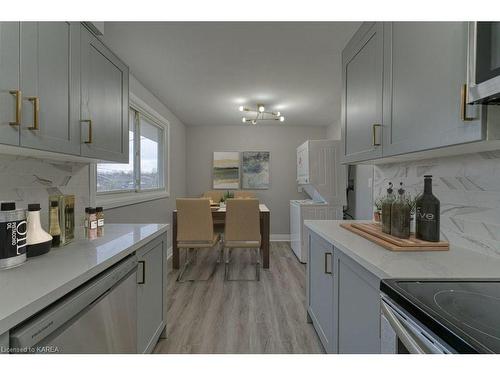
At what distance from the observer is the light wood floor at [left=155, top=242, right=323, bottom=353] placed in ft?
5.98

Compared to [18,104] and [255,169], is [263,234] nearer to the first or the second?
[255,169]

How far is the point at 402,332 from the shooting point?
2.39ft

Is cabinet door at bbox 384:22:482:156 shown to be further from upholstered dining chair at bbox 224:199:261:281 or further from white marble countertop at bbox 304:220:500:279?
upholstered dining chair at bbox 224:199:261:281

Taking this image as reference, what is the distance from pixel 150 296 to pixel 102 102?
1.29 meters

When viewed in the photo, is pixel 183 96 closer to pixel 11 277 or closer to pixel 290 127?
pixel 290 127

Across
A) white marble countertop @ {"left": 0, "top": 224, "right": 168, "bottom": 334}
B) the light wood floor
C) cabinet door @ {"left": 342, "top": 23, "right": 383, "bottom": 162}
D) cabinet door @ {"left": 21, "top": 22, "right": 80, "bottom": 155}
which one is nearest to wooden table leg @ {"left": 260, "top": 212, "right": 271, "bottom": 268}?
the light wood floor

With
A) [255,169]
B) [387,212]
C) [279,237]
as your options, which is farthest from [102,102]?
[279,237]

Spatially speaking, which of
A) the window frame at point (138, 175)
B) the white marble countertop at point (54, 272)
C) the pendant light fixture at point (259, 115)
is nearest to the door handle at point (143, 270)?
the white marble countertop at point (54, 272)

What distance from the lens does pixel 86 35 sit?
1429mm

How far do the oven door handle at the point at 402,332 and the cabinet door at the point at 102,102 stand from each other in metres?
1.64

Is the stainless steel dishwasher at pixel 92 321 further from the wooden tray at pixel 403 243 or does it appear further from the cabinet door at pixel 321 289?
the wooden tray at pixel 403 243

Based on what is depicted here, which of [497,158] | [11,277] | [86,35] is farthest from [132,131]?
[497,158]

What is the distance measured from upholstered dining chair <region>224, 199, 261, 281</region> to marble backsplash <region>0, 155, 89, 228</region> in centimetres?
158

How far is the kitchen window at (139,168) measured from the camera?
2.48 meters
